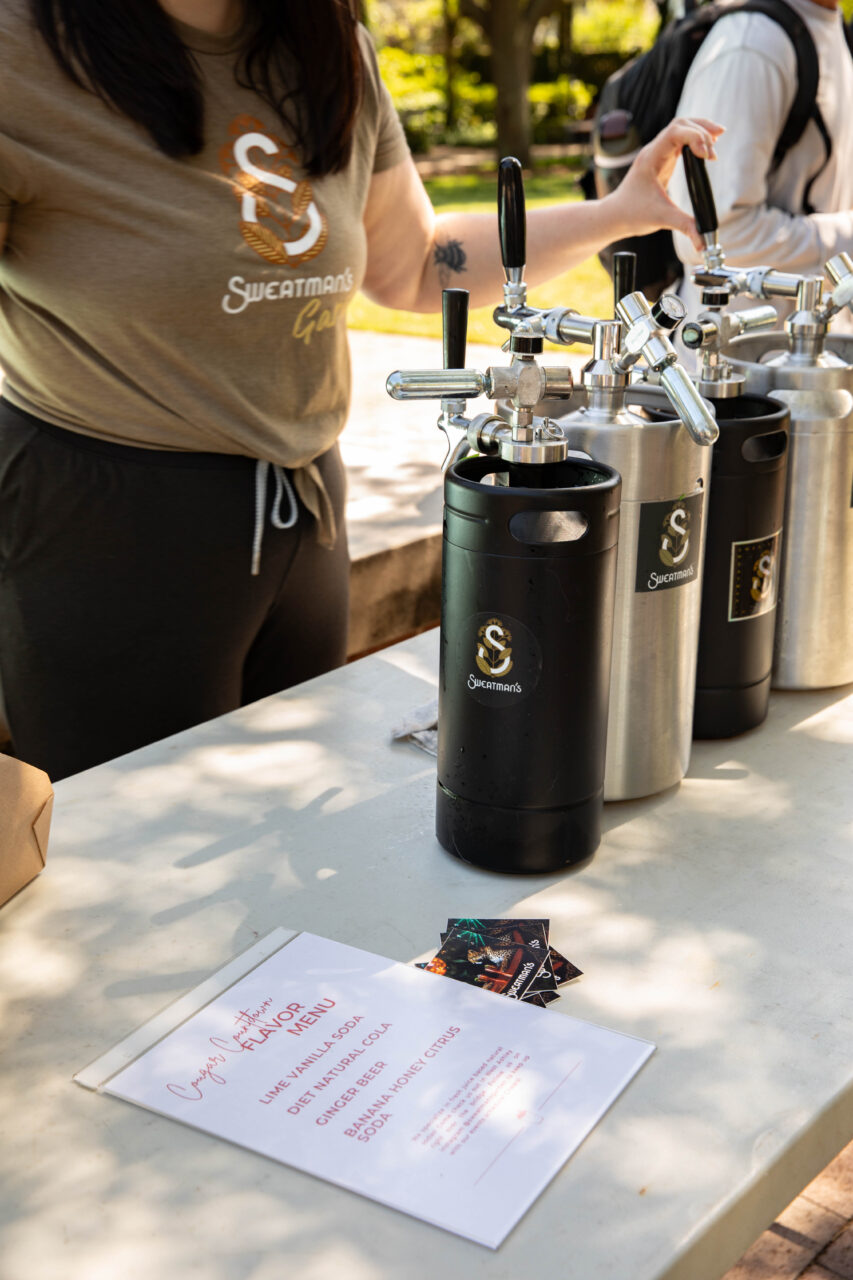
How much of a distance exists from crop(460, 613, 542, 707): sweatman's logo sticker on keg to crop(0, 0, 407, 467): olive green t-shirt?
2.05 feet

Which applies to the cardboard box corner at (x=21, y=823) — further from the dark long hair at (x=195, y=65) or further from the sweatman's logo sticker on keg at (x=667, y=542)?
the dark long hair at (x=195, y=65)

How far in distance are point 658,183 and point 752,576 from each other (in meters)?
0.55

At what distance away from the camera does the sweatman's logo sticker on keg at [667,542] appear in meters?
1.06

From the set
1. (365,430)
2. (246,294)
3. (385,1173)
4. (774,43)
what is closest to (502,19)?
(365,430)

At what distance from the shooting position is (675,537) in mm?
1076

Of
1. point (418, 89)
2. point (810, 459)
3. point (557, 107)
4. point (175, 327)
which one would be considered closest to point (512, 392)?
point (810, 459)

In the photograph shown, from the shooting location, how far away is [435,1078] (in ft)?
2.58

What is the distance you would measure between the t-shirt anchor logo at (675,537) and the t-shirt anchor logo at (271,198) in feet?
2.10

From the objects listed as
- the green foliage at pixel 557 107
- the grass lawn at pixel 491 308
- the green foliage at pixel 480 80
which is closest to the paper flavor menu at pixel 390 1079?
the grass lawn at pixel 491 308

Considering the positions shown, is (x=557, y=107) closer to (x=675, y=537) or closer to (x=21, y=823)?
(x=675, y=537)

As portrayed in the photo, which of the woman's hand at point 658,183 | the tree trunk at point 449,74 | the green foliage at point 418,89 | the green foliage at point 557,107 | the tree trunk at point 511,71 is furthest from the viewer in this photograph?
the tree trunk at point 449,74

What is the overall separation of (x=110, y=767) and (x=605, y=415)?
0.55 metres

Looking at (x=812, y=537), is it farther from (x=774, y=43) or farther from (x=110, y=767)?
(x=774, y=43)

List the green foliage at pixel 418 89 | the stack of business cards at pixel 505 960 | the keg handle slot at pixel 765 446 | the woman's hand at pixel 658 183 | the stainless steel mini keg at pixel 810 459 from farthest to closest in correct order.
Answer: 1. the green foliage at pixel 418 89
2. the woman's hand at pixel 658 183
3. the stainless steel mini keg at pixel 810 459
4. the keg handle slot at pixel 765 446
5. the stack of business cards at pixel 505 960
